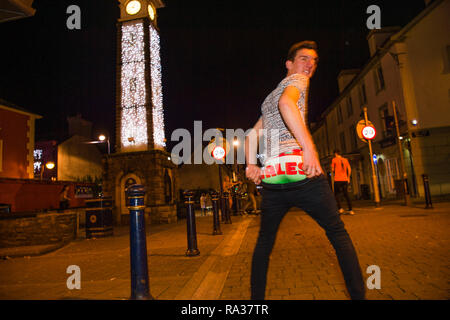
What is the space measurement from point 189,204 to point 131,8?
1567 centimetres

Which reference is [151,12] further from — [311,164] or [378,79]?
[311,164]

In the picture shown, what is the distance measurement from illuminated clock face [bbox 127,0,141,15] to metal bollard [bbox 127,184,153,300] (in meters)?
17.0

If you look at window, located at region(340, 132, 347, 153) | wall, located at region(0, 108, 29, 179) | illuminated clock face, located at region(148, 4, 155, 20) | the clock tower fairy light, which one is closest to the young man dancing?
the clock tower fairy light

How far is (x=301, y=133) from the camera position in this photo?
6.82ft

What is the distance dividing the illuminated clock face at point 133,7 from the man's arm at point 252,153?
1713 centimetres

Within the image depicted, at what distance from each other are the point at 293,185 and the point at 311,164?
195 mm

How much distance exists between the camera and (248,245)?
5.75 metres

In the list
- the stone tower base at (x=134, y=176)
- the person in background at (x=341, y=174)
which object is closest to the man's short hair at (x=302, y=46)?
the person in background at (x=341, y=174)

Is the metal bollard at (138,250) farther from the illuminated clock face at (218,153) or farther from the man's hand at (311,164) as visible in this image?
the illuminated clock face at (218,153)

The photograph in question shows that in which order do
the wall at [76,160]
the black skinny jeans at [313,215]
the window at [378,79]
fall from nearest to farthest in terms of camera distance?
the black skinny jeans at [313,215]
the window at [378,79]
the wall at [76,160]

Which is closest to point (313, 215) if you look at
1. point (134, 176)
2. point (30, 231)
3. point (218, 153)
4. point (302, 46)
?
point (302, 46)

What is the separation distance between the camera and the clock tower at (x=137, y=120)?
1596cm

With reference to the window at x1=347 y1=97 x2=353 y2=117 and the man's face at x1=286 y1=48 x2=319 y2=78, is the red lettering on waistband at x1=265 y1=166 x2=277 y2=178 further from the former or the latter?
the window at x1=347 y1=97 x2=353 y2=117
